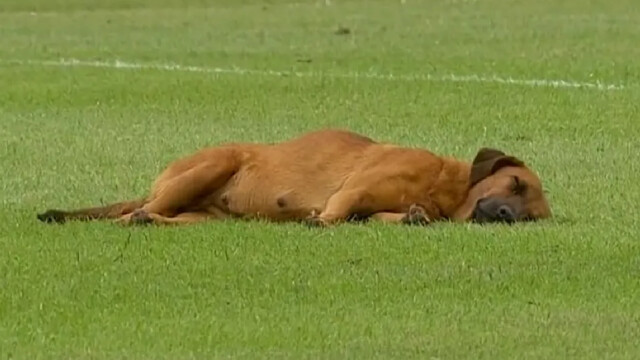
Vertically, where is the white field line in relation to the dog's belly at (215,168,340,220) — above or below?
below

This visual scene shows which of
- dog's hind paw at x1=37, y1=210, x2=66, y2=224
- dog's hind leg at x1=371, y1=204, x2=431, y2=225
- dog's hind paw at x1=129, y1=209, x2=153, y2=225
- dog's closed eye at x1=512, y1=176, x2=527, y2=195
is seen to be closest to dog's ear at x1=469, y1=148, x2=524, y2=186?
dog's closed eye at x1=512, y1=176, x2=527, y2=195

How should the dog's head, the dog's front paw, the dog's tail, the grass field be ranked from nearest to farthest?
the grass field
the dog's front paw
the dog's head
the dog's tail

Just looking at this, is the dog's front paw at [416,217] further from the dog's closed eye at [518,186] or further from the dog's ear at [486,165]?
the dog's closed eye at [518,186]

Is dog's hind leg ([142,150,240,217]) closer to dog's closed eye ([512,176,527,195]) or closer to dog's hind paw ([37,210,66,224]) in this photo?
dog's hind paw ([37,210,66,224])

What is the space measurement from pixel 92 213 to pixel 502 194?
224 cm

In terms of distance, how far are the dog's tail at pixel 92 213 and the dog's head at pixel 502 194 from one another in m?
1.88

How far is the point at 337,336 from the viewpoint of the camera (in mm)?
7816

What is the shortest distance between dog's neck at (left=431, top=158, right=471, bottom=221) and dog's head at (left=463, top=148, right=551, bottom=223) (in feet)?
0.10

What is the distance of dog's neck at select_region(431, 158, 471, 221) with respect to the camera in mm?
10859

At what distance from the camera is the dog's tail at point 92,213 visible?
426 inches

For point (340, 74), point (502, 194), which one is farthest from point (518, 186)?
point (340, 74)

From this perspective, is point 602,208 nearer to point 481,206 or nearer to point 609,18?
point 481,206

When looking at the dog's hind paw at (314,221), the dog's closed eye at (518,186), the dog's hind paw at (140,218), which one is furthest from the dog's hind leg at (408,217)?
the dog's hind paw at (140,218)

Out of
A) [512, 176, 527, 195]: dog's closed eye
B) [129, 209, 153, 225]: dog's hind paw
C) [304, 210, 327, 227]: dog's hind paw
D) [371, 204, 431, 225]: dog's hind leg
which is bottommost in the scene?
[129, 209, 153, 225]: dog's hind paw
